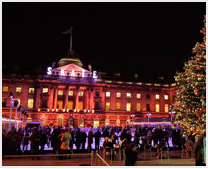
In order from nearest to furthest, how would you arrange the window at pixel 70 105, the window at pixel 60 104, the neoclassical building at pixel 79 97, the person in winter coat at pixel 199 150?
the person in winter coat at pixel 199 150
the neoclassical building at pixel 79 97
the window at pixel 60 104
the window at pixel 70 105

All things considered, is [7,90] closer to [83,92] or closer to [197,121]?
[83,92]

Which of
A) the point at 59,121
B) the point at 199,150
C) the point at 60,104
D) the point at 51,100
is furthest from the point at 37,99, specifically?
the point at 199,150

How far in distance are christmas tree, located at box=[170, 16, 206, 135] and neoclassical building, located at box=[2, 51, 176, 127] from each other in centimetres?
4696

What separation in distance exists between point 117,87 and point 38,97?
73.0ft

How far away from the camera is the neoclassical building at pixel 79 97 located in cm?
5672

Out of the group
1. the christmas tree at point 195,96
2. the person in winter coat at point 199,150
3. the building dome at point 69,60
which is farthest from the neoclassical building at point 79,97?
the person in winter coat at point 199,150

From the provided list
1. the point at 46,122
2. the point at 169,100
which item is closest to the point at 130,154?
the point at 46,122

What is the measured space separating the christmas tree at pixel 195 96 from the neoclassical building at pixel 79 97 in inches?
1849

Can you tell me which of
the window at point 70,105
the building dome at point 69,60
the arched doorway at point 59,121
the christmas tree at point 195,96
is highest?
the building dome at point 69,60

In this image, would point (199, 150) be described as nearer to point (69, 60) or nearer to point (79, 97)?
point (79, 97)

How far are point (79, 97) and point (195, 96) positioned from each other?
53.4 meters

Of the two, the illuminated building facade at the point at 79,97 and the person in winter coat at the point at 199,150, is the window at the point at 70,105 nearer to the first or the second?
the illuminated building facade at the point at 79,97

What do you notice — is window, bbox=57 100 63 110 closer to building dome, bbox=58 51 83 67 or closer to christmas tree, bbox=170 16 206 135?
building dome, bbox=58 51 83 67

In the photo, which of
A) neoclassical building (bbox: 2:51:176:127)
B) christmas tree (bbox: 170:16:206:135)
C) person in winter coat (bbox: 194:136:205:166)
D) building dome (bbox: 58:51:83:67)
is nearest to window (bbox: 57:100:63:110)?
neoclassical building (bbox: 2:51:176:127)
